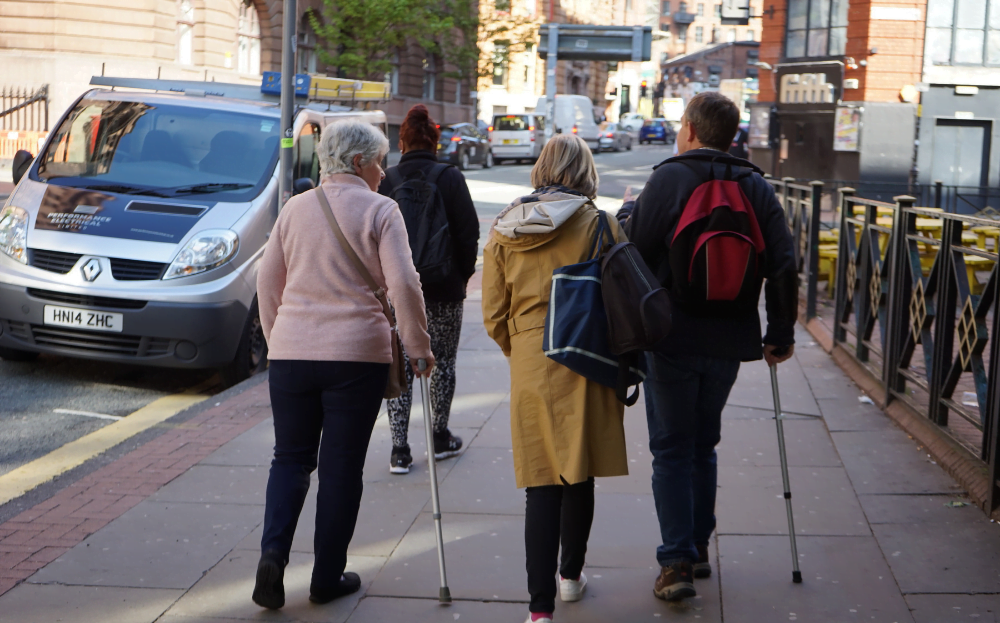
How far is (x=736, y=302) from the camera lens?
381cm

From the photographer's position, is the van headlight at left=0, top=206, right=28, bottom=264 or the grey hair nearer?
the grey hair

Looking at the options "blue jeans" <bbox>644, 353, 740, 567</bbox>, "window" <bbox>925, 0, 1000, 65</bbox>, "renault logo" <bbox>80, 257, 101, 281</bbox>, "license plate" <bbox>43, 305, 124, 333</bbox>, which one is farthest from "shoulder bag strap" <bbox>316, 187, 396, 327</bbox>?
"window" <bbox>925, 0, 1000, 65</bbox>

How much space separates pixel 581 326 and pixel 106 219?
4.87m

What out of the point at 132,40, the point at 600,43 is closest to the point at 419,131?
the point at 600,43

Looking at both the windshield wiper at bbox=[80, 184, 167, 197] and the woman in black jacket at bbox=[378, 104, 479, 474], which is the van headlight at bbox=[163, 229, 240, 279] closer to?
the windshield wiper at bbox=[80, 184, 167, 197]

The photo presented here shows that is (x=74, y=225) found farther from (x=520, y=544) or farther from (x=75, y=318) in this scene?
(x=520, y=544)

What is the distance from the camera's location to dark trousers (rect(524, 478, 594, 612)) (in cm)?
363

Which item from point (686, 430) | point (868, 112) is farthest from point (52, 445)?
point (868, 112)

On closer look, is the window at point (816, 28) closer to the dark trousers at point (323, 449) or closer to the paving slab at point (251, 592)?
the paving slab at point (251, 592)

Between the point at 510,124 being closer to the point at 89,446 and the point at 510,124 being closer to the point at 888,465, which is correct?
the point at 89,446

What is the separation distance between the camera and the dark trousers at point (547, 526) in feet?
11.9

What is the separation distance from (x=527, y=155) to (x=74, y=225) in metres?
32.6

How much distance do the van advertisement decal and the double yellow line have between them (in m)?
1.11

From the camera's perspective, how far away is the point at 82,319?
7.07 metres
